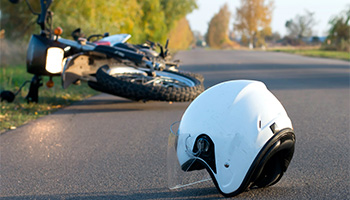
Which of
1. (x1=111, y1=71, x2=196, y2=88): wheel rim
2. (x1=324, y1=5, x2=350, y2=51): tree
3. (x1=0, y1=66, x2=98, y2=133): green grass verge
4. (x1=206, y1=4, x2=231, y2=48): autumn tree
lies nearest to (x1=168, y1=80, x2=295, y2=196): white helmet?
(x1=0, y1=66, x2=98, y2=133): green grass verge

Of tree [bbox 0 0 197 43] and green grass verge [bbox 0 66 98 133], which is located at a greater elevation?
tree [bbox 0 0 197 43]

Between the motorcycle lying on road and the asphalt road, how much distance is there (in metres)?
0.41

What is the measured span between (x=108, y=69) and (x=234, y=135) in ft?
16.3

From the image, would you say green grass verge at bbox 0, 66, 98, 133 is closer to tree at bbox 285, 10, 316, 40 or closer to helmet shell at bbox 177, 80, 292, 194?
helmet shell at bbox 177, 80, 292, 194

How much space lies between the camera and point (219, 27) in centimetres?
14462

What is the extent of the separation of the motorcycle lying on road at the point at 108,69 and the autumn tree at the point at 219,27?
134861 millimetres

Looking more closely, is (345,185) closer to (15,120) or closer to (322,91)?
(15,120)

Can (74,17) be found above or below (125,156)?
above

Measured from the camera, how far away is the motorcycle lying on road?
7.40m

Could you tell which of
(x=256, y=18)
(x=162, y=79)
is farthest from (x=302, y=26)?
(x=162, y=79)

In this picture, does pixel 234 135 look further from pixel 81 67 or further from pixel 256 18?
pixel 256 18

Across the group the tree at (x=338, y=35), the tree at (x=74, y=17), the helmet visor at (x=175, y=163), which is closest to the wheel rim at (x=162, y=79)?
the helmet visor at (x=175, y=163)

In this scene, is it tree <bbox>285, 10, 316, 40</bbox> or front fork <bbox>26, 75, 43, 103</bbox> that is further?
tree <bbox>285, 10, 316, 40</bbox>

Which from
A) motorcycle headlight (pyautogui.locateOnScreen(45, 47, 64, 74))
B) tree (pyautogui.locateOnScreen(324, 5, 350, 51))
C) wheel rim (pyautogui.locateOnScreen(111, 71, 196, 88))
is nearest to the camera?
wheel rim (pyautogui.locateOnScreen(111, 71, 196, 88))
